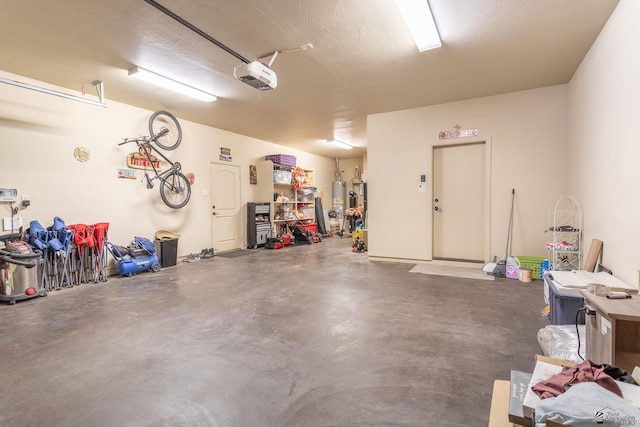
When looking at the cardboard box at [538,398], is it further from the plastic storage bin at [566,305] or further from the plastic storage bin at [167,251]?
the plastic storage bin at [167,251]

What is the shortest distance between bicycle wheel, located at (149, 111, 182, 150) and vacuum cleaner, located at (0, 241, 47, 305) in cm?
262

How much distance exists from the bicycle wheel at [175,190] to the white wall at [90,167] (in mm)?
180

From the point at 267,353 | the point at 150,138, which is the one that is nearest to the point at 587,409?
the point at 267,353

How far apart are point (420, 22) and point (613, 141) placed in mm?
2132

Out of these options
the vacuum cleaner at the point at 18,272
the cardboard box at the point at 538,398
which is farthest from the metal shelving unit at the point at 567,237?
the vacuum cleaner at the point at 18,272

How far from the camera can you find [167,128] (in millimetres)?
5969

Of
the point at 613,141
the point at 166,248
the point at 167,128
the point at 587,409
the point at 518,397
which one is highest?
Result: the point at 167,128

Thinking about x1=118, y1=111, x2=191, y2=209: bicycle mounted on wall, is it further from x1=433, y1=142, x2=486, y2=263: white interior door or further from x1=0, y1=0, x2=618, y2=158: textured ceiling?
x1=433, y1=142, x2=486, y2=263: white interior door

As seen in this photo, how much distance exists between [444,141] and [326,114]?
229 cm

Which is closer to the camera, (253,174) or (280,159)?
(253,174)

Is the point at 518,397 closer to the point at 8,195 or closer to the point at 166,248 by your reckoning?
the point at 8,195

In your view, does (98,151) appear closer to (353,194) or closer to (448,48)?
(448,48)

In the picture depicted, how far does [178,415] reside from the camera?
174 cm

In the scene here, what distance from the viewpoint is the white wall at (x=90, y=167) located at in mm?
4258
